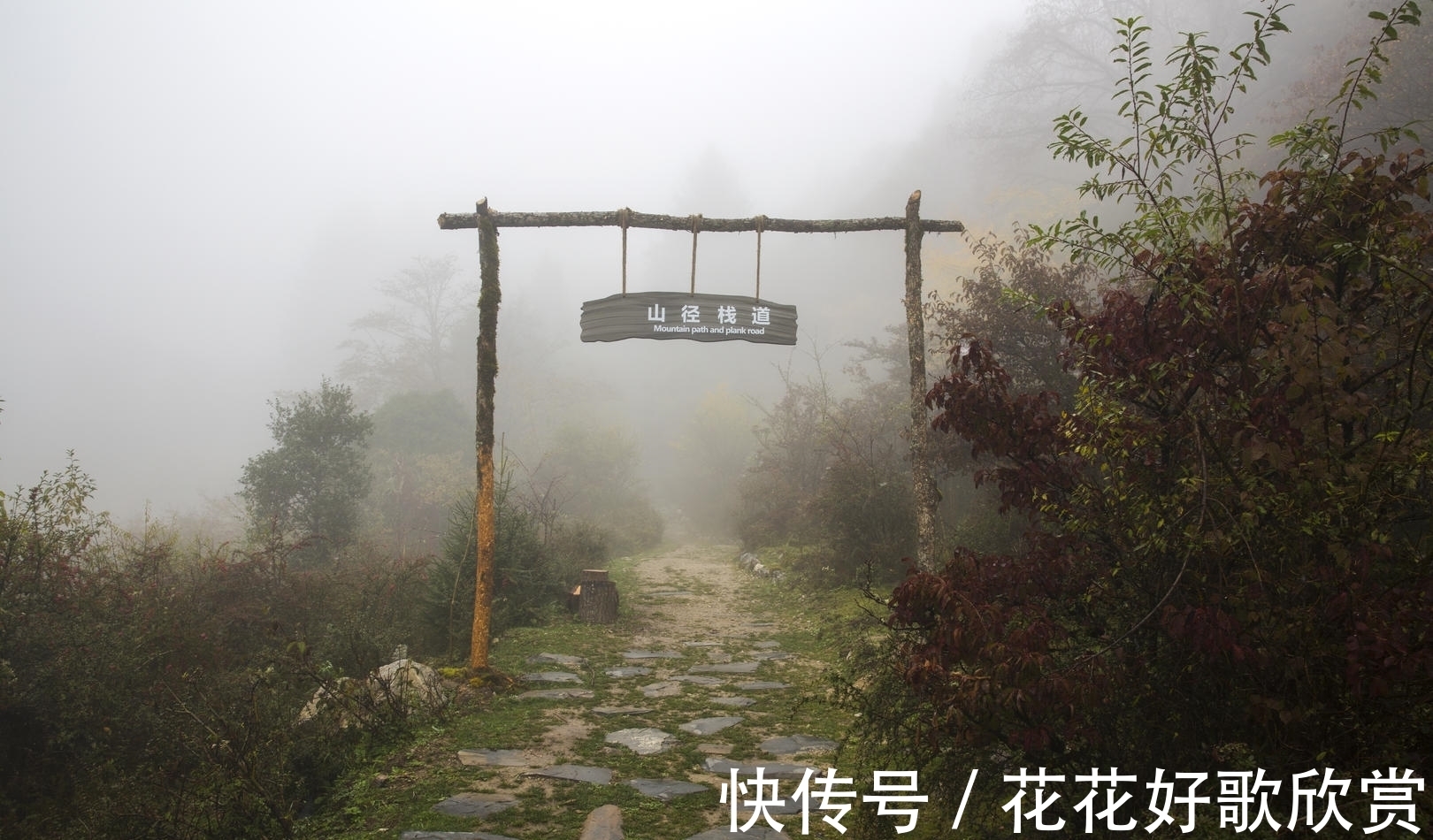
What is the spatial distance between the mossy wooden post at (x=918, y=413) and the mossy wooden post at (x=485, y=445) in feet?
11.7

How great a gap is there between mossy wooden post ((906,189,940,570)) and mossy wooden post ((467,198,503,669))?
3.58m

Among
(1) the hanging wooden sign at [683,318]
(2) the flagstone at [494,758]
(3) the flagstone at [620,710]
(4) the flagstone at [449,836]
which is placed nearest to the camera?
(4) the flagstone at [449,836]

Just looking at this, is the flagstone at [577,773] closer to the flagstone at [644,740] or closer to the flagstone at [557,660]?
the flagstone at [644,740]

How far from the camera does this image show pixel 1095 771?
2.76 m

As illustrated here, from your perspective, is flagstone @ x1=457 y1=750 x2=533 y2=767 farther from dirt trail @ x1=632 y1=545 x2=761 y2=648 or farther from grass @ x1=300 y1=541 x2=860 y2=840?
dirt trail @ x1=632 y1=545 x2=761 y2=648

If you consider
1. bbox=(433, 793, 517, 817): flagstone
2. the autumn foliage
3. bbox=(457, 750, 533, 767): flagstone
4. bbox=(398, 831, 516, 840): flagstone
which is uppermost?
the autumn foliage

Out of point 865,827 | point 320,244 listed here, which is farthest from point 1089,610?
point 320,244

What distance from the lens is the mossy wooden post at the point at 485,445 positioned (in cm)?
628

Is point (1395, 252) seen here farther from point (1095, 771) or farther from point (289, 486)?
point (289, 486)

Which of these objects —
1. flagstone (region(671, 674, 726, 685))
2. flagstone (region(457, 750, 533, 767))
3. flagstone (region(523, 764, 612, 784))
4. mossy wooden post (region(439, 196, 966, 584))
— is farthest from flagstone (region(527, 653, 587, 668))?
flagstone (region(523, 764, 612, 784))

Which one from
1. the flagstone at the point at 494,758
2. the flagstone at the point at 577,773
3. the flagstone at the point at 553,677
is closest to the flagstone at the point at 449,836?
the flagstone at the point at 577,773

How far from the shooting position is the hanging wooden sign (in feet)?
22.4

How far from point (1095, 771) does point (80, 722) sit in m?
6.25

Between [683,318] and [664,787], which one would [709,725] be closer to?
[664,787]
